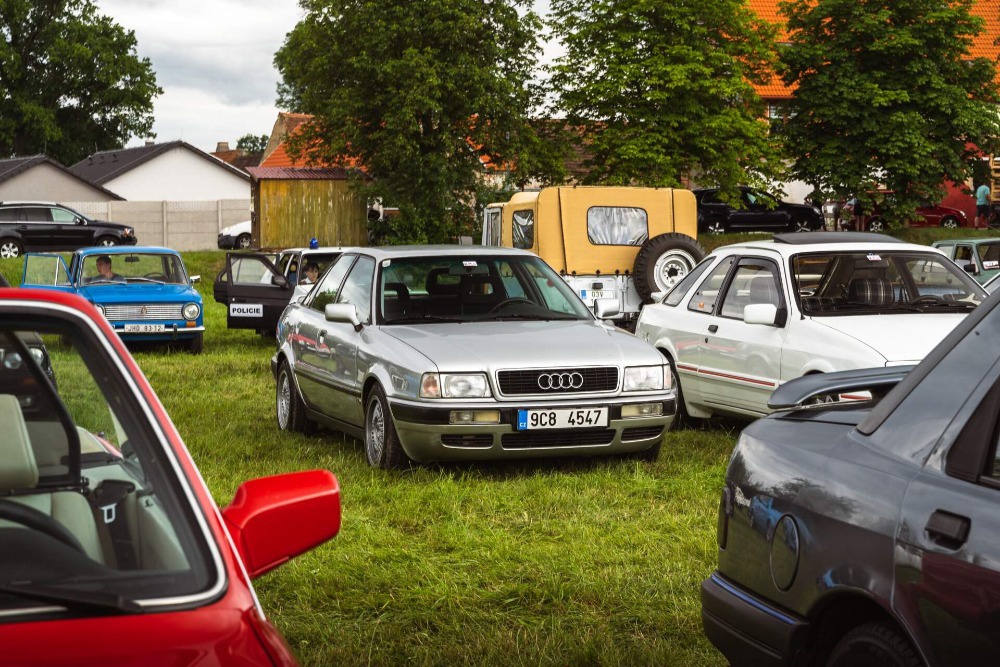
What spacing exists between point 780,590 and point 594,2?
3931 cm

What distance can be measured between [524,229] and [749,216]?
79.3ft

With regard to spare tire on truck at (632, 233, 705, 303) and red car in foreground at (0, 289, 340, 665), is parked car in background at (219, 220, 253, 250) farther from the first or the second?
red car in foreground at (0, 289, 340, 665)

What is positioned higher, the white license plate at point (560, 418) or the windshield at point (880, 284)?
the windshield at point (880, 284)

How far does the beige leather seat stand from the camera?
97.4 inches

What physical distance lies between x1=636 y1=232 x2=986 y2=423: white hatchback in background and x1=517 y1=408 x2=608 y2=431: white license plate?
1.22 meters

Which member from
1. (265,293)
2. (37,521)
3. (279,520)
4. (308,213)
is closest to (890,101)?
(308,213)

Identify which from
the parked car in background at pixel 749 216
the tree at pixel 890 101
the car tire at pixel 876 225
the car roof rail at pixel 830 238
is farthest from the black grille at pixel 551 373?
the car tire at pixel 876 225

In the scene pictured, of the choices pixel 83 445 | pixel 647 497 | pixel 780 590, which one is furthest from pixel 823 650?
pixel 647 497

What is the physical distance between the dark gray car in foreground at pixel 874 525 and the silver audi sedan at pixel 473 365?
4536mm

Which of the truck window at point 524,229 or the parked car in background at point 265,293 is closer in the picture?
the parked car in background at point 265,293

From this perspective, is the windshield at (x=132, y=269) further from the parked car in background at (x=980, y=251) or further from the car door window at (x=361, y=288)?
the parked car in background at (x=980, y=251)

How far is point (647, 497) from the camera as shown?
815 centimetres

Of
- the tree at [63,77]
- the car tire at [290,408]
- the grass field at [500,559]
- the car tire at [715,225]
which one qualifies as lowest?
the grass field at [500,559]

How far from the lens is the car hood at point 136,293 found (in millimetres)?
19031
